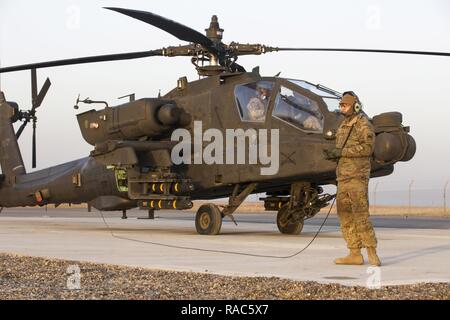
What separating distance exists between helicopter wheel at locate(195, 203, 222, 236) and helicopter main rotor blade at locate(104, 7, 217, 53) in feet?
10.9

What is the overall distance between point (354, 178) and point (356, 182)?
0.19 ft

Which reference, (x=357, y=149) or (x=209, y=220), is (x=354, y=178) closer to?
(x=357, y=149)

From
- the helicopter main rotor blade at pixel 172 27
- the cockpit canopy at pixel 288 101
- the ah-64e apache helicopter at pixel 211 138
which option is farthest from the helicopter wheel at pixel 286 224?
the helicopter main rotor blade at pixel 172 27

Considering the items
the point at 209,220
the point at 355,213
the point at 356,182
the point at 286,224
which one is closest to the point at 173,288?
the point at 355,213

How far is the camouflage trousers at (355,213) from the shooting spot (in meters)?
8.88

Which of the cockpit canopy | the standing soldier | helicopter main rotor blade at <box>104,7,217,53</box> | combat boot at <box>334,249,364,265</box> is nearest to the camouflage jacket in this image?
the standing soldier

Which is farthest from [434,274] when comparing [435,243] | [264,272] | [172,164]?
[172,164]

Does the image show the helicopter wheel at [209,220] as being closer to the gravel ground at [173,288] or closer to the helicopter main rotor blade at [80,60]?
the helicopter main rotor blade at [80,60]

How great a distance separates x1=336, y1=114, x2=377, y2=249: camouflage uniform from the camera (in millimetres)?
8898

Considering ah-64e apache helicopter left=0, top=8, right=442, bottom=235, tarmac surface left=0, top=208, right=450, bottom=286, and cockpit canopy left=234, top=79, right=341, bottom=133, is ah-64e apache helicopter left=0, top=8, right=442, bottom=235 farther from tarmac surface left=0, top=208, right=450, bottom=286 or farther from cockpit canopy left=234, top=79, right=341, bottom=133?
tarmac surface left=0, top=208, right=450, bottom=286

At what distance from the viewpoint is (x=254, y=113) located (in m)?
14.7

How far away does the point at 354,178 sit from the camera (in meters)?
8.96

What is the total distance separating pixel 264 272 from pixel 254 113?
22.1 feet

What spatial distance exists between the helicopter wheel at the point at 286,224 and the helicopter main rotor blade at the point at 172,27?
3.82 metres
